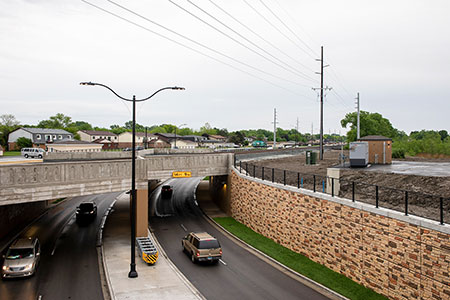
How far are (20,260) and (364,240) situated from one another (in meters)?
19.0

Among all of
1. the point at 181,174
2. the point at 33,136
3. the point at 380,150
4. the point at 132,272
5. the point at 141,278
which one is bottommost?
the point at 141,278

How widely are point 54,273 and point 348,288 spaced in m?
16.8

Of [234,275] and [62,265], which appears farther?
[62,265]

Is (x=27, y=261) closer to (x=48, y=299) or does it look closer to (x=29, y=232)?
(x=48, y=299)

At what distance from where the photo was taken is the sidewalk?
55.6 feet

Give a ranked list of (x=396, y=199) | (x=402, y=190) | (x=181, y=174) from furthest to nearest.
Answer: (x=181, y=174)
(x=396, y=199)
(x=402, y=190)

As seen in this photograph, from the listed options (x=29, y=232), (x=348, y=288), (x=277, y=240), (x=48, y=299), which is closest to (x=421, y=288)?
(x=348, y=288)

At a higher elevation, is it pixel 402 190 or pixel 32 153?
pixel 32 153

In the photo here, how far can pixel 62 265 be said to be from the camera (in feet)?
71.4

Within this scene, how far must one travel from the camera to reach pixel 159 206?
4138cm

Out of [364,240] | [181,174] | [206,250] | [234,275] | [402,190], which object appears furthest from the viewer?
[181,174]

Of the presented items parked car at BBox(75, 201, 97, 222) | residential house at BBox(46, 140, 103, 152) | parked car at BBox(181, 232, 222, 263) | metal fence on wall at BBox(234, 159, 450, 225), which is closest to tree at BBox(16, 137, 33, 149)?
residential house at BBox(46, 140, 103, 152)

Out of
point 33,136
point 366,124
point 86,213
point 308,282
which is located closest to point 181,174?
point 86,213

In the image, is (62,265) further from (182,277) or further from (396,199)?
(396,199)
